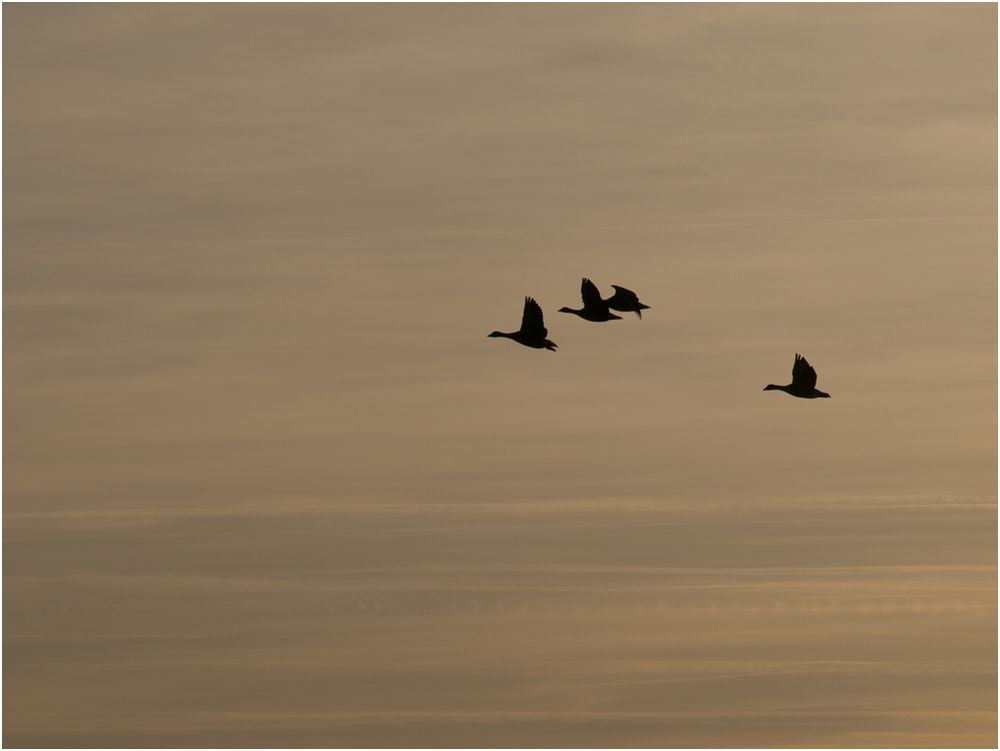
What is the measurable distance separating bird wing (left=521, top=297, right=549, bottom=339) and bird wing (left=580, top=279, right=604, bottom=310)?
2.61 metres

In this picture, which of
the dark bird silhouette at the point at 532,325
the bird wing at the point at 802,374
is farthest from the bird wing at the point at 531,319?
the bird wing at the point at 802,374

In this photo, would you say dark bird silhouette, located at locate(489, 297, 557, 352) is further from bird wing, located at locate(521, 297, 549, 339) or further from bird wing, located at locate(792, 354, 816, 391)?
bird wing, located at locate(792, 354, 816, 391)

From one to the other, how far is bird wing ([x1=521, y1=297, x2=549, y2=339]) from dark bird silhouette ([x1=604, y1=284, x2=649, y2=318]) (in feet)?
12.1

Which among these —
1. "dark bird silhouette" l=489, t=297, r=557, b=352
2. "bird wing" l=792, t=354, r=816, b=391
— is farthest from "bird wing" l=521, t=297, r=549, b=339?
"bird wing" l=792, t=354, r=816, b=391

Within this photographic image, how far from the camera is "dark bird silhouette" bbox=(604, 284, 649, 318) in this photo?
165875 millimetres

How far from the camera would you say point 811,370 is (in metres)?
173

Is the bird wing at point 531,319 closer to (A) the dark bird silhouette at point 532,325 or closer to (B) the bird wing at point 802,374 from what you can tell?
(A) the dark bird silhouette at point 532,325

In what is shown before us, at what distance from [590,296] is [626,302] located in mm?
1904

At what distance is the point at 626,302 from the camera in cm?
16638

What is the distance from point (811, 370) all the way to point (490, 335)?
16449 millimetres

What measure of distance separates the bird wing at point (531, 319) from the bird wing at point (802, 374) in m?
14.2

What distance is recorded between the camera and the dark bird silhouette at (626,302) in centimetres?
16588

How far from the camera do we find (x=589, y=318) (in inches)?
6614

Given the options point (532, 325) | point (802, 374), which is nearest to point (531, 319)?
point (532, 325)
